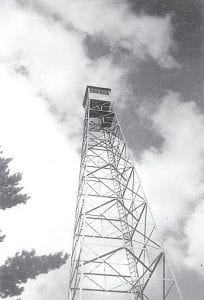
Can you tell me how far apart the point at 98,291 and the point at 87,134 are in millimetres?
7149

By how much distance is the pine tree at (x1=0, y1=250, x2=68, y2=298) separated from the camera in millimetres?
9047

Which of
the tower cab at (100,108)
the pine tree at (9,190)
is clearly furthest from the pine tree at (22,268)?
the tower cab at (100,108)

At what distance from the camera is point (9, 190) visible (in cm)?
1021

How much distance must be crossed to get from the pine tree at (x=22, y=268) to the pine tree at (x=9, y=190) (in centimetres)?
154

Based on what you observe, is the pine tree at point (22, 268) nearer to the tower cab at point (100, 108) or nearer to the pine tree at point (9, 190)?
the pine tree at point (9, 190)

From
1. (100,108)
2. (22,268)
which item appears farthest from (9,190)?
(100,108)

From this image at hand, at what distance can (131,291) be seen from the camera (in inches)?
455

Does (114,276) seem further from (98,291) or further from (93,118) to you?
(93,118)

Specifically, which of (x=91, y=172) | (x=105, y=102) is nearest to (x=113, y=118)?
(x=105, y=102)

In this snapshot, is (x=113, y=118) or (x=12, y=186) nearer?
(x=12, y=186)

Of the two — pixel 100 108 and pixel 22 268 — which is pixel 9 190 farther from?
pixel 100 108

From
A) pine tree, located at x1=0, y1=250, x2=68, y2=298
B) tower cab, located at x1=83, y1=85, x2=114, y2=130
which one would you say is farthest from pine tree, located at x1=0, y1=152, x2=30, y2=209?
Answer: tower cab, located at x1=83, y1=85, x2=114, y2=130

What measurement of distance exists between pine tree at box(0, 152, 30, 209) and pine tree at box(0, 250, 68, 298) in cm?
154

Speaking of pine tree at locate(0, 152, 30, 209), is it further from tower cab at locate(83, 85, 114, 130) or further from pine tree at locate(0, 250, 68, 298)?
tower cab at locate(83, 85, 114, 130)
